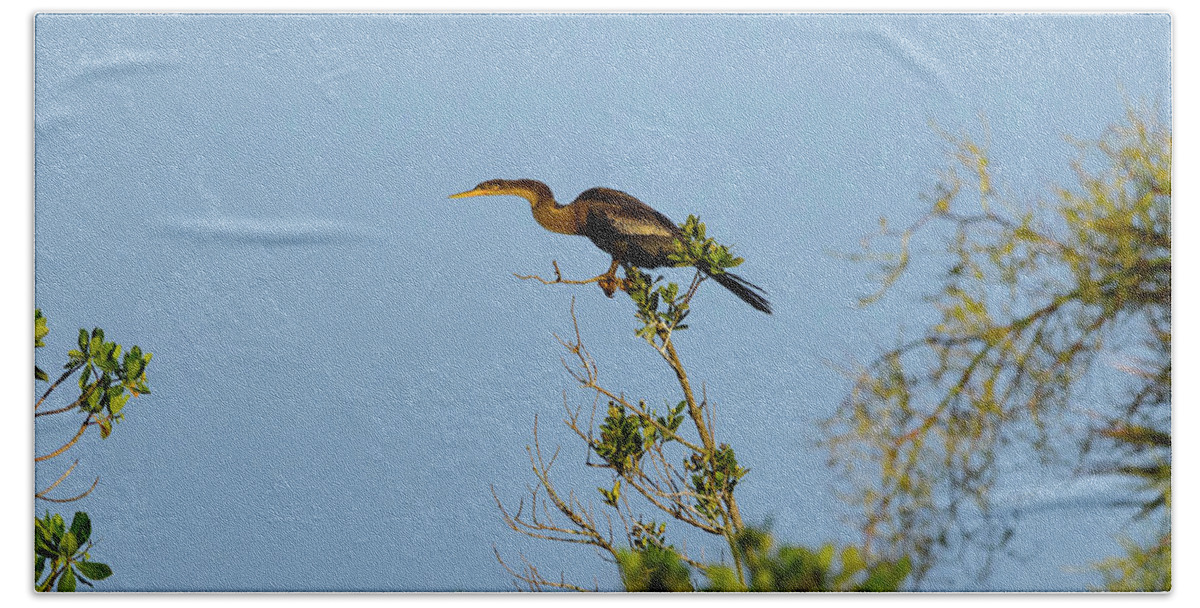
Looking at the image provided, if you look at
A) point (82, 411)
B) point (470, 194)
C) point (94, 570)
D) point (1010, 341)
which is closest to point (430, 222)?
point (470, 194)

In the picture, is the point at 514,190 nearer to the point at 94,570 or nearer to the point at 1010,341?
the point at 1010,341

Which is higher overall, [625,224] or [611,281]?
[625,224]

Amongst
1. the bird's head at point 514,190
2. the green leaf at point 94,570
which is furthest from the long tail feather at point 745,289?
the green leaf at point 94,570

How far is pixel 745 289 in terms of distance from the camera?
111 inches

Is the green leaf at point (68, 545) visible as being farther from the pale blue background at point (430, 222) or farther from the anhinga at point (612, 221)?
the anhinga at point (612, 221)

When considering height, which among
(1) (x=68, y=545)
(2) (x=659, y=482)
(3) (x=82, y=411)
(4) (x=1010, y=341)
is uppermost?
(4) (x=1010, y=341)

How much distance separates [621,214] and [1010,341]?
46.0 inches

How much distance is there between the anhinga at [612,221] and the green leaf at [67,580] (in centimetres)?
154

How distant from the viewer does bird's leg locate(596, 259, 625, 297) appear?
9.29 ft

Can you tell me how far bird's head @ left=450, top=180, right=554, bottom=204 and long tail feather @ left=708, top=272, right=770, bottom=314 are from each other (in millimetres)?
535

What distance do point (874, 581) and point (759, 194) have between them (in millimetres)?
1158

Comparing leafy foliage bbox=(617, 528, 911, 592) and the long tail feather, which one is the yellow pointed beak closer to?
the long tail feather

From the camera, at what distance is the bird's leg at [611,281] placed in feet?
9.29

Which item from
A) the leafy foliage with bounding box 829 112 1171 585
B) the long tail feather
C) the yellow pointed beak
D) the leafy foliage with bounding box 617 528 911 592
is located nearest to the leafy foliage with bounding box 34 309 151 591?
the yellow pointed beak
